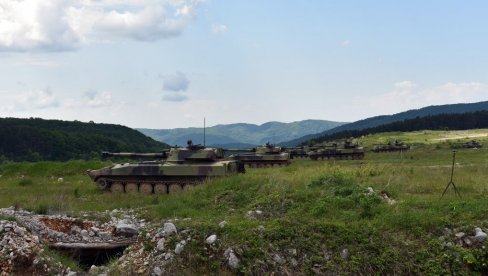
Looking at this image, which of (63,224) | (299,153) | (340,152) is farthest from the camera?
(299,153)

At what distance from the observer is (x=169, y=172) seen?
25609 millimetres

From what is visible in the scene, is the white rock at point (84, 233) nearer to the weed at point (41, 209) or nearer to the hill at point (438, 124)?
the weed at point (41, 209)

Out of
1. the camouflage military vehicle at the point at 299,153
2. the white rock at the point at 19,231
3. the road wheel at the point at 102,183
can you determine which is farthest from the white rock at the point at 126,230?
the camouflage military vehicle at the point at 299,153

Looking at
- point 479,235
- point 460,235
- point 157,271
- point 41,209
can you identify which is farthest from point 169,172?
point 479,235


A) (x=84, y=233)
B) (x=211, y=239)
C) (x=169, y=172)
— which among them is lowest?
(x=84, y=233)

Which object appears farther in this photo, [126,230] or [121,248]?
[126,230]

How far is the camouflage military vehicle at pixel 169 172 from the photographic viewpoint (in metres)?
25.3

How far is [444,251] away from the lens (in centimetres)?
1130

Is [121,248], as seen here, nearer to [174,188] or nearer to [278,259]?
[278,259]

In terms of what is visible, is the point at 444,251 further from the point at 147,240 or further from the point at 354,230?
the point at 147,240

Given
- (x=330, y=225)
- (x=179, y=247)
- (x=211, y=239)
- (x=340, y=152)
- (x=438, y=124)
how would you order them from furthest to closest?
(x=438, y=124), (x=340, y=152), (x=330, y=225), (x=211, y=239), (x=179, y=247)

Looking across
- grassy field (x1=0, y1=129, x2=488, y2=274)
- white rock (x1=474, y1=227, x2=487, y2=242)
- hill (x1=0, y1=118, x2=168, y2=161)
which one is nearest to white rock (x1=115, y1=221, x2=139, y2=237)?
grassy field (x1=0, y1=129, x2=488, y2=274)

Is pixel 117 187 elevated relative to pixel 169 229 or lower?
lower

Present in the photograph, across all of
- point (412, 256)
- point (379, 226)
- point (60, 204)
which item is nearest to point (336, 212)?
point (379, 226)
